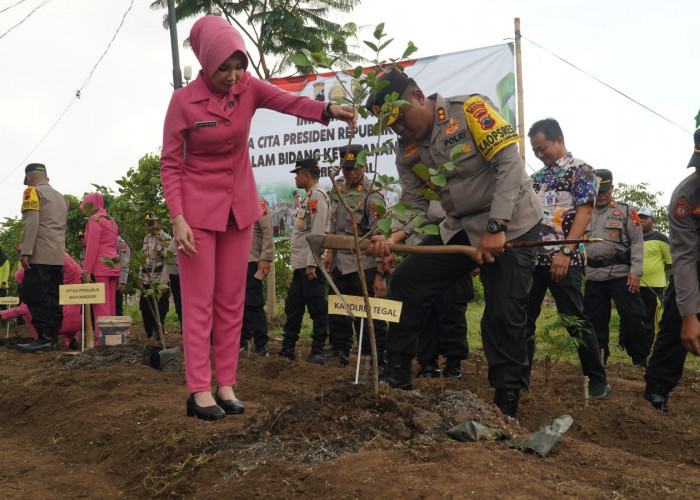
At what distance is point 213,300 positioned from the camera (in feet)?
10.7

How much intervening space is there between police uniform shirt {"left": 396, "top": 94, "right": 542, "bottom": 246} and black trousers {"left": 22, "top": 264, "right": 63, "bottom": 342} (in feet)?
17.9

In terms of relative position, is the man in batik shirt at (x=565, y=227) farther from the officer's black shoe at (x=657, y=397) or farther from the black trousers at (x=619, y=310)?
the black trousers at (x=619, y=310)

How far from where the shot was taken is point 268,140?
32.8 ft

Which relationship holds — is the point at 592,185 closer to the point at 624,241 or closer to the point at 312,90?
the point at 624,241

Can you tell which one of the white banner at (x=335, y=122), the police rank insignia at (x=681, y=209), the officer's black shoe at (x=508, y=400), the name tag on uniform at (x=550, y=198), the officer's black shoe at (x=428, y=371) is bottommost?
the officer's black shoe at (x=428, y=371)

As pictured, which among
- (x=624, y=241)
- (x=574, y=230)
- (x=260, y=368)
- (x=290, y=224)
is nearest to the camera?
(x=574, y=230)

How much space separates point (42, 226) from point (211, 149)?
201 inches

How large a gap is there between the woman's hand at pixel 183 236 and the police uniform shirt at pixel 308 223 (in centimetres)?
338

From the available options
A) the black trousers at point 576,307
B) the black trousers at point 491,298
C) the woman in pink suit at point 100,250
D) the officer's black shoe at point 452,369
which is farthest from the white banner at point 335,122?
the black trousers at point 491,298

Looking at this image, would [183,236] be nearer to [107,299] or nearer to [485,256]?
[485,256]

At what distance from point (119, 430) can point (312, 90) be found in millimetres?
7030

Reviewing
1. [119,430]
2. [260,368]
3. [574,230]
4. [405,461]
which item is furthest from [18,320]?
[405,461]

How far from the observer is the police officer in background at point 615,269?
20.9ft

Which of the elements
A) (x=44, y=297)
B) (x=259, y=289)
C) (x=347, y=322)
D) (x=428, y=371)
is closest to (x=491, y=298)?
(x=428, y=371)
